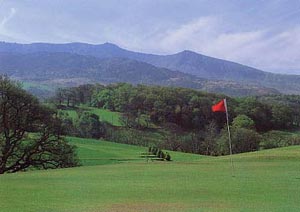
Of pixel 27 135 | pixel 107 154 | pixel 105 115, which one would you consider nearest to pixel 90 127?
pixel 105 115

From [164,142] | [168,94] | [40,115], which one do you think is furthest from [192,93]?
[40,115]

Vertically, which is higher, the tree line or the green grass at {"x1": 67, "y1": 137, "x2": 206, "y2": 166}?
the tree line

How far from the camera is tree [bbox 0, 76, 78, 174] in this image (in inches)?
1646

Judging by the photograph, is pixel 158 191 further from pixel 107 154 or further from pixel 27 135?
pixel 107 154

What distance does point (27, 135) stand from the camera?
43.8 meters

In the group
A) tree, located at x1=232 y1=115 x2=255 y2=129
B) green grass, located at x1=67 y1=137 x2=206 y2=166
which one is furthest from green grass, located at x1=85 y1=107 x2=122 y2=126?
green grass, located at x1=67 y1=137 x2=206 y2=166

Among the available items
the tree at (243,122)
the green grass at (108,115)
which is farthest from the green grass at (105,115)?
the tree at (243,122)

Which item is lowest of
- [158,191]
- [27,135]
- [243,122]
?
[158,191]

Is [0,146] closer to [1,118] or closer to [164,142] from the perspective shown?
[1,118]

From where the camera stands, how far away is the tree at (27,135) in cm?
4181

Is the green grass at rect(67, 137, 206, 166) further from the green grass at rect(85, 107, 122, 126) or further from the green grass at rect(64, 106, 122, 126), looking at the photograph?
the green grass at rect(85, 107, 122, 126)

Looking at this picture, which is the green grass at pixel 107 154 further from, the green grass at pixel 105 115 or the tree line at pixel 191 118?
the green grass at pixel 105 115

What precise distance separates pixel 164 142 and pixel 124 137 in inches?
349

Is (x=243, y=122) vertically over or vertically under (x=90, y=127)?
over
